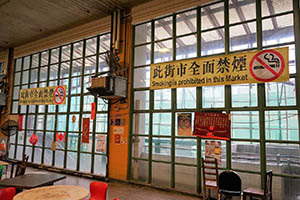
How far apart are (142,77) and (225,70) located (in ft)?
7.90

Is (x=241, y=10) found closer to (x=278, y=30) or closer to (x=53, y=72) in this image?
(x=278, y=30)

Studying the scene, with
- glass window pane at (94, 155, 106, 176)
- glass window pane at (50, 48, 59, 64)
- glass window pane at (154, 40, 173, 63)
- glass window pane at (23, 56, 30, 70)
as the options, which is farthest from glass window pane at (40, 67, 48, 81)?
glass window pane at (154, 40, 173, 63)

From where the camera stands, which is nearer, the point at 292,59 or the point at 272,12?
the point at 292,59

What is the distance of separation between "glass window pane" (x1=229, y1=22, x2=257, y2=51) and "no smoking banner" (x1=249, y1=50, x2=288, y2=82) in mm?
367

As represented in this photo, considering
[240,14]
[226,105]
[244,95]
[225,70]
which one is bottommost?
[226,105]

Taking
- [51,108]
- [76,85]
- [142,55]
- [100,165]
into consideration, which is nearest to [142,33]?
[142,55]

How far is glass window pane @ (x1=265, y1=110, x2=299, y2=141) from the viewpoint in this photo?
4.58 metres

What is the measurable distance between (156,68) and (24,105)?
21.9ft

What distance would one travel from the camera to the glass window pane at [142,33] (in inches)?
267

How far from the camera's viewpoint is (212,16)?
18.8ft

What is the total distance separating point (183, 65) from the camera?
19.4 feet

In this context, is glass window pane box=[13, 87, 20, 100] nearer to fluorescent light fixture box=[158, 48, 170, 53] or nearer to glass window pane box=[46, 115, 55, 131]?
glass window pane box=[46, 115, 55, 131]

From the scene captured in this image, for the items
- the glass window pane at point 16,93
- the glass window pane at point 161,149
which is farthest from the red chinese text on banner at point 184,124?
the glass window pane at point 16,93

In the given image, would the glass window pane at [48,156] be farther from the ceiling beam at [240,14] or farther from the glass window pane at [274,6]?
the glass window pane at [274,6]
